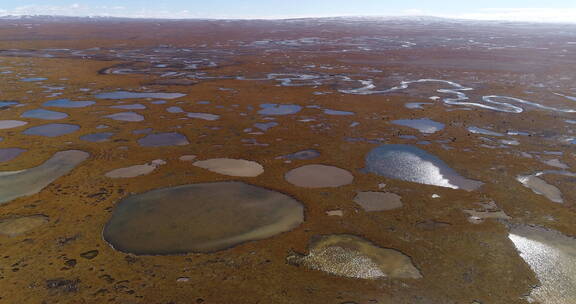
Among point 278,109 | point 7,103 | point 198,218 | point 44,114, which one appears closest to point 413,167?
point 198,218

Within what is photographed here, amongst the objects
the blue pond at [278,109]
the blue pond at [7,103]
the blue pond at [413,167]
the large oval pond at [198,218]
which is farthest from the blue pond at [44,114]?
the blue pond at [413,167]

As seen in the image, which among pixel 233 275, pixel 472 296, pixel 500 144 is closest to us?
pixel 472 296

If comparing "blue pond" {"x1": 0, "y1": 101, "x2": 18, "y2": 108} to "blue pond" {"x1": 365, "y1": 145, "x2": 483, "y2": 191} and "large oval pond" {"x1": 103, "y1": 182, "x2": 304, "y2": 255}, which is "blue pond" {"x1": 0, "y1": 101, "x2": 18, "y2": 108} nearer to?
"large oval pond" {"x1": 103, "y1": 182, "x2": 304, "y2": 255}

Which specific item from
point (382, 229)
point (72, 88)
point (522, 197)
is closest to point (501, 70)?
point (522, 197)

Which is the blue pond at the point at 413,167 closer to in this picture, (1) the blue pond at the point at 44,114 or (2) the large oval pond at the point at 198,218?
(2) the large oval pond at the point at 198,218

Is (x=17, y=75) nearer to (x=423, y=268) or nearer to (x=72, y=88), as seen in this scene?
(x=72, y=88)
